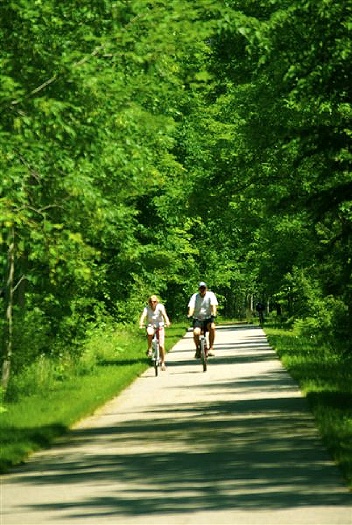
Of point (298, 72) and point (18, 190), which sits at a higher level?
point (298, 72)

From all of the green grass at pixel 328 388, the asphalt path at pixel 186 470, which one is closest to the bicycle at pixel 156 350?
the green grass at pixel 328 388

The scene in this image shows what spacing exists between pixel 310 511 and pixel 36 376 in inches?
602

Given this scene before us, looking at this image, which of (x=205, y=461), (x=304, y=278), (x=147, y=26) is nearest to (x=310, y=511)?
(x=205, y=461)

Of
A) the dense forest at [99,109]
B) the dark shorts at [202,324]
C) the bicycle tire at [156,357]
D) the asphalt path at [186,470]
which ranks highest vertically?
the dense forest at [99,109]

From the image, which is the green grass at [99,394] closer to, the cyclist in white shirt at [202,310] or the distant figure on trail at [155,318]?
the distant figure on trail at [155,318]

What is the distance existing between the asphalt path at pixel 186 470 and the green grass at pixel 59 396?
30 centimetres

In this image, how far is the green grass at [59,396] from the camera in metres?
17.5

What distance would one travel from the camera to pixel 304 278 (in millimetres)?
51531

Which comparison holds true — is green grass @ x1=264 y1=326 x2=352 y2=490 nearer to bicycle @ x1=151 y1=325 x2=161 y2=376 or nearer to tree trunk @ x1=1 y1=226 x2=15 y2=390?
bicycle @ x1=151 y1=325 x2=161 y2=376

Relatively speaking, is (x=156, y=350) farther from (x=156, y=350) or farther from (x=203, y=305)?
(x=203, y=305)

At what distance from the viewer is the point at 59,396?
2428cm

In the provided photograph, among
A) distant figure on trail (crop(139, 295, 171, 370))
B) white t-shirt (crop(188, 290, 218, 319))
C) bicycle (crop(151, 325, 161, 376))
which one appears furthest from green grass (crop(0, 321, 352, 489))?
white t-shirt (crop(188, 290, 218, 319))

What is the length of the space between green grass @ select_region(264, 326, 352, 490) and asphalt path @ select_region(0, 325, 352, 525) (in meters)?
0.21

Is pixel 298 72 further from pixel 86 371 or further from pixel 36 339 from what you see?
pixel 86 371
